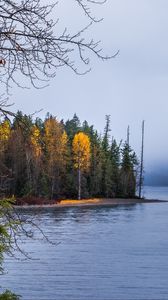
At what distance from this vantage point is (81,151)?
78.4 m

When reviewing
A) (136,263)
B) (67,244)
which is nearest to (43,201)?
(67,244)

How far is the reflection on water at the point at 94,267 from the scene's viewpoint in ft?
53.7

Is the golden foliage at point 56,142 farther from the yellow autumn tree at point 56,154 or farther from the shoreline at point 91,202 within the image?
the shoreline at point 91,202

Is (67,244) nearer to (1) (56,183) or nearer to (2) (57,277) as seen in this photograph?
(2) (57,277)

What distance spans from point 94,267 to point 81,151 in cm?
5788

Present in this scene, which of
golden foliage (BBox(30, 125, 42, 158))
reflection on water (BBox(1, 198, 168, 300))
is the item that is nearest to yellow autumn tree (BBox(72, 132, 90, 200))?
reflection on water (BBox(1, 198, 168, 300))

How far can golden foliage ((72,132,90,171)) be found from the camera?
7794 centimetres

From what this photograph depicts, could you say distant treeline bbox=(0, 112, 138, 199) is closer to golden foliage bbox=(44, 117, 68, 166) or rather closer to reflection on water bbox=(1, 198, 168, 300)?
golden foliage bbox=(44, 117, 68, 166)

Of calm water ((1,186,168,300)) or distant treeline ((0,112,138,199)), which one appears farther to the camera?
distant treeline ((0,112,138,199))

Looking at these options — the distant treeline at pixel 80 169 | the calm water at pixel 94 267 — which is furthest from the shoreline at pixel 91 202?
the calm water at pixel 94 267

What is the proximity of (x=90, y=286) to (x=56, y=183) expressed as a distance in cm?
5771

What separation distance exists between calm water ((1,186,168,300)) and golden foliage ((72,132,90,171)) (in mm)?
43586

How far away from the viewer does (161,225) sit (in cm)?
4047

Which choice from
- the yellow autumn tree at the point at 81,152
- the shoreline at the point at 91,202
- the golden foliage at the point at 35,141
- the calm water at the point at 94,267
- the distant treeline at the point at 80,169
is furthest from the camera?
the yellow autumn tree at the point at 81,152
